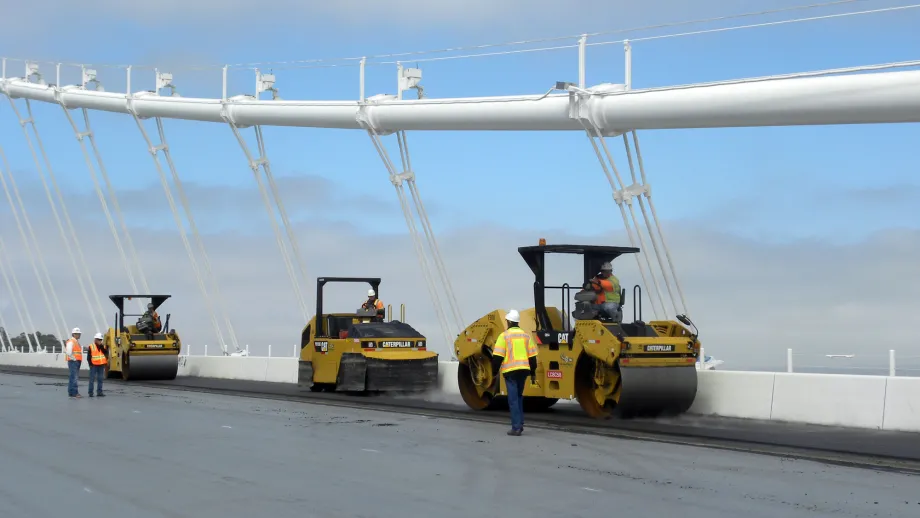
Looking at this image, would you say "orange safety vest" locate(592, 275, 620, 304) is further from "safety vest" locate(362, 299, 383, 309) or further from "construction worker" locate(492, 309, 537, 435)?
"safety vest" locate(362, 299, 383, 309)

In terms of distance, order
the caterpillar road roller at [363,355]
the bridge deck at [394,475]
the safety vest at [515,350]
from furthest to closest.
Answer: the caterpillar road roller at [363,355], the safety vest at [515,350], the bridge deck at [394,475]

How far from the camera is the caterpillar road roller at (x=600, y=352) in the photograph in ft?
56.1

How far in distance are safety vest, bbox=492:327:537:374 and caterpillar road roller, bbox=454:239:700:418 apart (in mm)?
1368

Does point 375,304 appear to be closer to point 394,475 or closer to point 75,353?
point 75,353

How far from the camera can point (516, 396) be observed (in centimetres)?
1591

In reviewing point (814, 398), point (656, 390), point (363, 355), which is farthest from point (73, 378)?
point (814, 398)

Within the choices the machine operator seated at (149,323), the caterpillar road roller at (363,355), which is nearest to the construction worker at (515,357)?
the caterpillar road roller at (363,355)

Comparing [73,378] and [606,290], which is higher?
[606,290]

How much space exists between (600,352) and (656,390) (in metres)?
0.97

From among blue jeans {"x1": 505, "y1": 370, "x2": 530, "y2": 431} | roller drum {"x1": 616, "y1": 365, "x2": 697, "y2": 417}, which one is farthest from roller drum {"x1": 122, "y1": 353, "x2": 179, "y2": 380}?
blue jeans {"x1": 505, "y1": 370, "x2": 530, "y2": 431}

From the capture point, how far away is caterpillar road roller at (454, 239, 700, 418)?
17094mm

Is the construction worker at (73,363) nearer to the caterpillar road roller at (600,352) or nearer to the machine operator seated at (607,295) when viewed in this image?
the caterpillar road roller at (600,352)

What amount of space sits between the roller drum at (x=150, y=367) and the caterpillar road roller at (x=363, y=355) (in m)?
8.27

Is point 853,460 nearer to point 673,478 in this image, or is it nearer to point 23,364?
point 673,478
